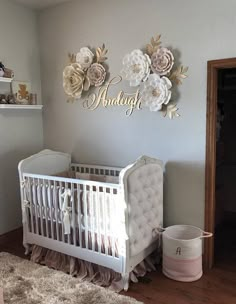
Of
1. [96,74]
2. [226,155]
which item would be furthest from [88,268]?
[226,155]

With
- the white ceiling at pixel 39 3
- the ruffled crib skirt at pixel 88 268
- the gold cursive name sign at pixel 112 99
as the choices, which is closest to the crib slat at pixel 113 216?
the ruffled crib skirt at pixel 88 268

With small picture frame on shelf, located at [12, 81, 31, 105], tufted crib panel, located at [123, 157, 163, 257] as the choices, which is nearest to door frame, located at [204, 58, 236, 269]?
tufted crib panel, located at [123, 157, 163, 257]

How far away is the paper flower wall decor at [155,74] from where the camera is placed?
2.71 metres

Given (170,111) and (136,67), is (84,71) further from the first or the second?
(170,111)

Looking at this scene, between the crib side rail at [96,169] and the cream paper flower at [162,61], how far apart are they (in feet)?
3.43

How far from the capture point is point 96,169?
3309mm

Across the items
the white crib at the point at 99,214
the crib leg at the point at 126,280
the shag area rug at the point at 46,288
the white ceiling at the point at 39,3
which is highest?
the white ceiling at the point at 39,3

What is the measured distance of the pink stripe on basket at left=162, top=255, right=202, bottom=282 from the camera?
8.33 ft

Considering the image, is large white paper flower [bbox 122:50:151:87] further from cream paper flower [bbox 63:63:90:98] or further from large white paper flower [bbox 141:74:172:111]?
cream paper flower [bbox 63:63:90:98]

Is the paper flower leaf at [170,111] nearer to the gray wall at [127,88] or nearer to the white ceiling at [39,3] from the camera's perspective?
the gray wall at [127,88]

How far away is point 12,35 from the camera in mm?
3354

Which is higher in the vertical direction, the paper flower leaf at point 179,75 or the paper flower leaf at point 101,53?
the paper flower leaf at point 101,53

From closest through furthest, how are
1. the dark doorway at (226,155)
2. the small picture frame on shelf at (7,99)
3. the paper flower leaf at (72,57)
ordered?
the small picture frame on shelf at (7,99) < the paper flower leaf at (72,57) < the dark doorway at (226,155)

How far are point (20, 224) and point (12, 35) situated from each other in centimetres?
213
